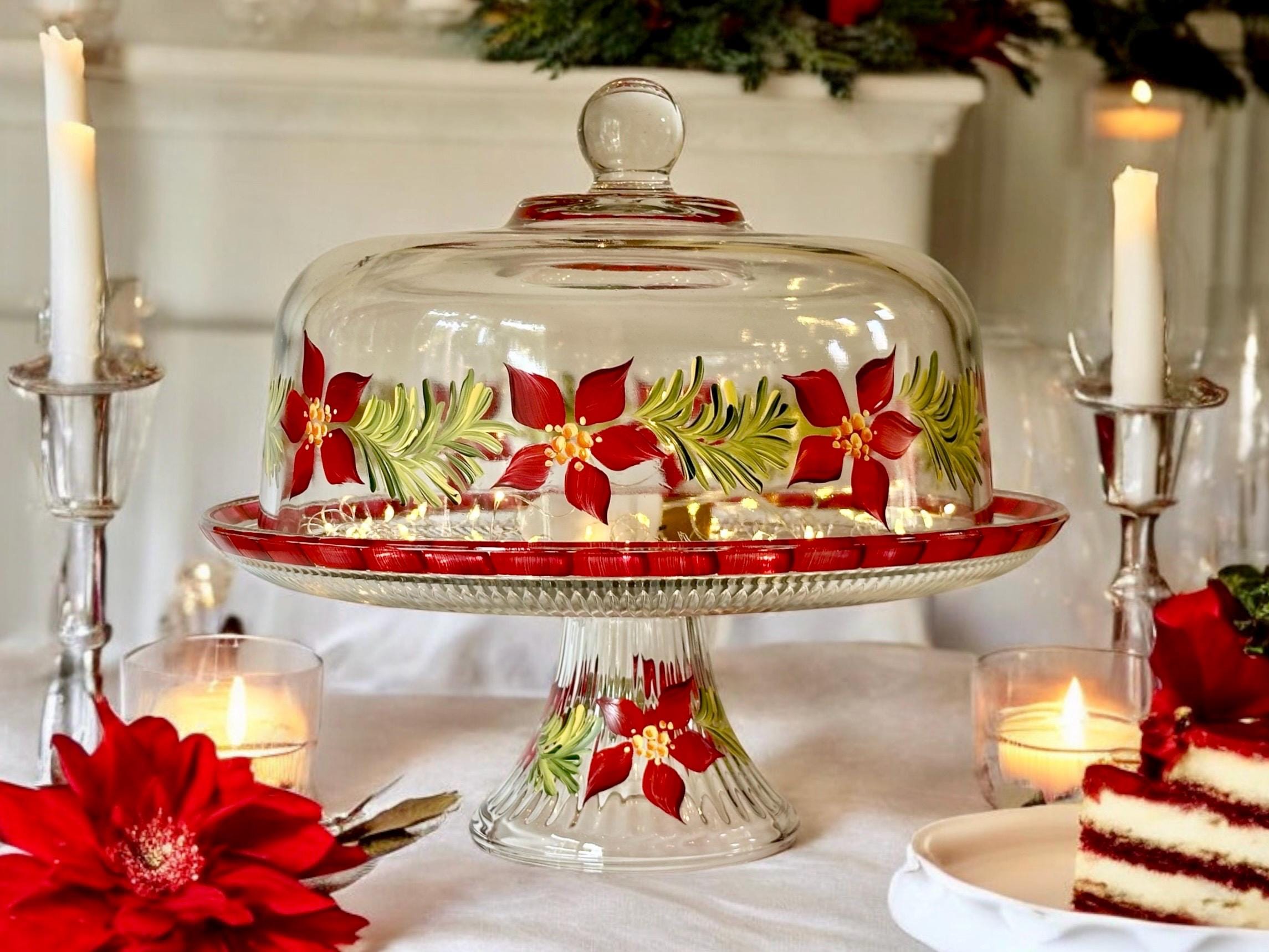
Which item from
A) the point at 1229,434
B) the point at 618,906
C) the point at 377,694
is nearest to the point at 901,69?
the point at 1229,434

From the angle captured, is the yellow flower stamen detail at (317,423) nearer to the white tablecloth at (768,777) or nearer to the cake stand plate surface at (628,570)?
the cake stand plate surface at (628,570)

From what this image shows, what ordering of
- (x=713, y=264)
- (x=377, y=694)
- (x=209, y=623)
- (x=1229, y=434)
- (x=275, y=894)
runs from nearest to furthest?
(x=275, y=894) < (x=713, y=264) < (x=377, y=694) < (x=209, y=623) < (x=1229, y=434)

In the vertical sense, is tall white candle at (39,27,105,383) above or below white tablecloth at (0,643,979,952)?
above

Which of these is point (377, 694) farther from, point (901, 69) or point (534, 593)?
point (901, 69)

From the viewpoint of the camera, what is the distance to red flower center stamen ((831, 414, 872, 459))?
0.70 metres

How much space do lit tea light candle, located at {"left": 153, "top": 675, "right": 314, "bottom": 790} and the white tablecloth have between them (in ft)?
0.20

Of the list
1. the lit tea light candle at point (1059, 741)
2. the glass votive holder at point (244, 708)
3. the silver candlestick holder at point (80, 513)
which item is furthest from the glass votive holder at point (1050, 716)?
the silver candlestick holder at point (80, 513)

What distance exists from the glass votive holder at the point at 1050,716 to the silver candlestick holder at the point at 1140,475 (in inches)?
1.7

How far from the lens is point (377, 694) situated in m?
1.10

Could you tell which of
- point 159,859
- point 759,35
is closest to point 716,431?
point 159,859

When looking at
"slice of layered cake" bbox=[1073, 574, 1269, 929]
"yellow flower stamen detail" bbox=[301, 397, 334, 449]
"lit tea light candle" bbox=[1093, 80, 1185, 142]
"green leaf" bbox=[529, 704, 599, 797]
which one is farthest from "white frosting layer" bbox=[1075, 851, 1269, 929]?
"lit tea light candle" bbox=[1093, 80, 1185, 142]

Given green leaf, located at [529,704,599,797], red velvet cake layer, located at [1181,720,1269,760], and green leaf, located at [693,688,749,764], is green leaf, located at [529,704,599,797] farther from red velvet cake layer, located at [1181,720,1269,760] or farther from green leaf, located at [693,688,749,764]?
red velvet cake layer, located at [1181,720,1269,760]

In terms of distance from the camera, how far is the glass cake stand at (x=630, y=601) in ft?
2.06

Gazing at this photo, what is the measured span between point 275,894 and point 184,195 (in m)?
0.92
